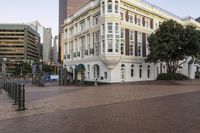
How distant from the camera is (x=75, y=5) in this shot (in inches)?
4983

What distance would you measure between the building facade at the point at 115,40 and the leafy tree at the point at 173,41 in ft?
15.6

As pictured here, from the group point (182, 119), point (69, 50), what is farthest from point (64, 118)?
point (69, 50)

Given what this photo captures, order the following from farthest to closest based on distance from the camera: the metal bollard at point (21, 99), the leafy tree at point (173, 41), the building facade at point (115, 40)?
the building facade at point (115, 40)
the leafy tree at point (173, 41)
the metal bollard at point (21, 99)

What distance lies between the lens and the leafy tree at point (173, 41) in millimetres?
38438

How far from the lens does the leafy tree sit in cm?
3844

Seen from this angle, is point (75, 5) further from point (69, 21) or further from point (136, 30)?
point (136, 30)

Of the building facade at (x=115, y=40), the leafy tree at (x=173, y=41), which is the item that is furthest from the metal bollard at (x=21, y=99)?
the leafy tree at (x=173, y=41)

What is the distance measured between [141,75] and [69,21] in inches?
929

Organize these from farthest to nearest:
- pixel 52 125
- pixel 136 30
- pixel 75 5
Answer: pixel 75 5 → pixel 136 30 → pixel 52 125

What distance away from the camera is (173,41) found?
38594 millimetres

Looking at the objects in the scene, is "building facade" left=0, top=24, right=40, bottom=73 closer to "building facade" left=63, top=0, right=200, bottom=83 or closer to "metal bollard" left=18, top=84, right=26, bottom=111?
"building facade" left=63, top=0, right=200, bottom=83

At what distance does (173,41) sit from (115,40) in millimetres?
9764

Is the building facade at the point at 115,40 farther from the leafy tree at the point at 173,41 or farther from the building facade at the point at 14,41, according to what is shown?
the building facade at the point at 14,41

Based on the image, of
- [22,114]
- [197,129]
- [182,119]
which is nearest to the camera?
[197,129]
